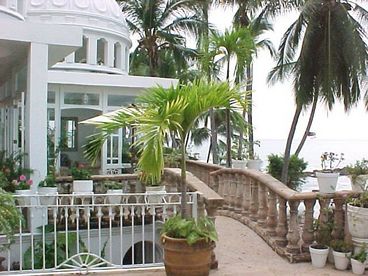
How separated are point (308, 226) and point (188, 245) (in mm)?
1980

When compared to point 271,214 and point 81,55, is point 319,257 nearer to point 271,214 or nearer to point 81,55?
point 271,214

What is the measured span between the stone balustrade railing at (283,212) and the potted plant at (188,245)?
1479 millimetres

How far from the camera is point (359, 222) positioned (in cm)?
549

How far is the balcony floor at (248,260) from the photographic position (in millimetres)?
5473

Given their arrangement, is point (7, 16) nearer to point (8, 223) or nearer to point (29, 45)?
point (29, 45)

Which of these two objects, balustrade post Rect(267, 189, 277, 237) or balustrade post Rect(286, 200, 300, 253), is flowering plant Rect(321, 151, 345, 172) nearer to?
balustrade post Rect(267, 189, 277, 237)

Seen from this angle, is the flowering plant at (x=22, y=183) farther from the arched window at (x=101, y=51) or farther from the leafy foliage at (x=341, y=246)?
the arched window at (x=101, y=51)

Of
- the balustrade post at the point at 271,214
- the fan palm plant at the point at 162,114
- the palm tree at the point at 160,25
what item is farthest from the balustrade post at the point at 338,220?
the palm tree at the point at 160,25

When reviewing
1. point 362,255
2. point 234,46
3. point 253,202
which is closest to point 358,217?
point 362,255

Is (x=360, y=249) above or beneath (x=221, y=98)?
beneath

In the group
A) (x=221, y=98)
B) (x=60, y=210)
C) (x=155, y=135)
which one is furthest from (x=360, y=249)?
(x=60, y=210)

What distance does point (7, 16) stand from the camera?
29.4 feet

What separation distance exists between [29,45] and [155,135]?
14.1 ft

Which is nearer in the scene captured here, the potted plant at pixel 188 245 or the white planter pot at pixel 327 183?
the potted plant at pixel 188 245
